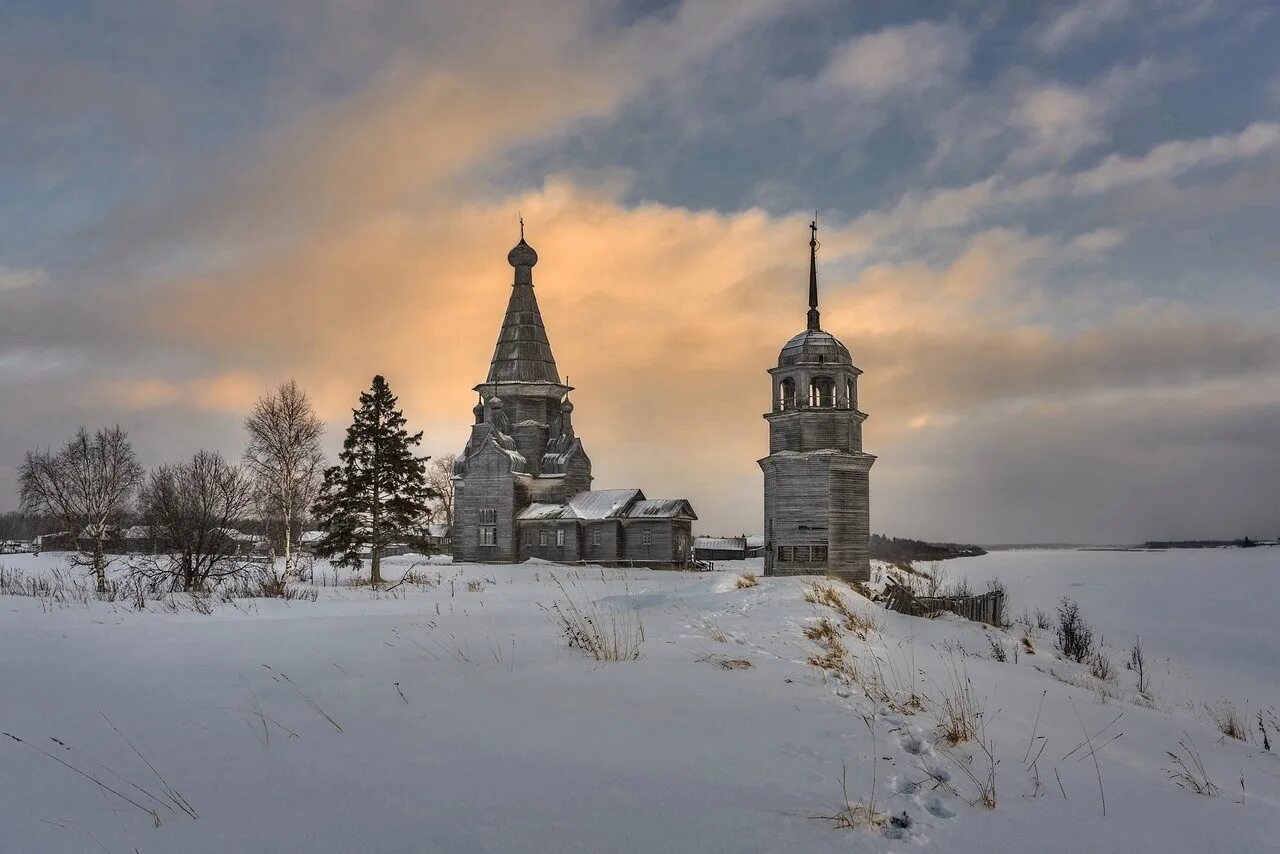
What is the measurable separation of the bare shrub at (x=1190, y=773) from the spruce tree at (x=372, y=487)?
2769 centimetres

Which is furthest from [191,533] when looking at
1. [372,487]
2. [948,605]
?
[948,605]

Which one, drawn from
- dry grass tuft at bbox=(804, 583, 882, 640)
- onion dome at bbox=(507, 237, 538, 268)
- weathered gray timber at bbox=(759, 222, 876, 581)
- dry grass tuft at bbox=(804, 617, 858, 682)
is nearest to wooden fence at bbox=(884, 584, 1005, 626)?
dry grass tuft at bbox=(804, 583, 882, 640)

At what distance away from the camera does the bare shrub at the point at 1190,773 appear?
4.01 m

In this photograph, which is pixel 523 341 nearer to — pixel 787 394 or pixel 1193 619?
pixel 787 394

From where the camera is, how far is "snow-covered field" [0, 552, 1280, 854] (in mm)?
3160

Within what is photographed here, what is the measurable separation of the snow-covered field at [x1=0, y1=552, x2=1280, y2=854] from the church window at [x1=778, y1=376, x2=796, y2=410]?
2753 cm

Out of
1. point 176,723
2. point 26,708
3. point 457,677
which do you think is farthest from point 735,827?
point 26,708

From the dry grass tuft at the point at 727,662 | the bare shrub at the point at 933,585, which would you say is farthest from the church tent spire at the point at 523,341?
the dry grass tuft at the point at 727,662

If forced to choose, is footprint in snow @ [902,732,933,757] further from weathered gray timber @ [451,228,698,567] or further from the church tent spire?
the church tent spire

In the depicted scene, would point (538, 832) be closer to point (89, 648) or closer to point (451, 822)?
point (451, 822)

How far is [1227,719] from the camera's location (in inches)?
418

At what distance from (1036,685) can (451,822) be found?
25.1 ft

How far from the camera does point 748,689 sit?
17.9 ft

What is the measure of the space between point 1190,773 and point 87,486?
3340 cm
